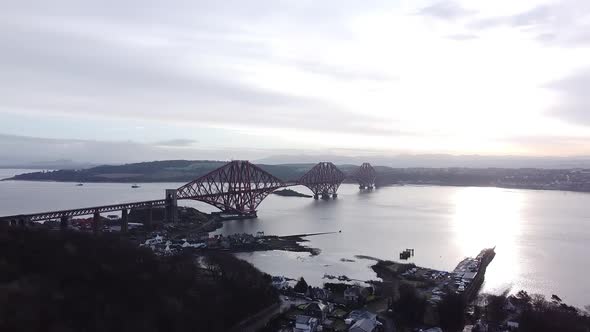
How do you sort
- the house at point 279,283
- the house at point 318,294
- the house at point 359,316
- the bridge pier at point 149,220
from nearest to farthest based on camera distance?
the house at point 359,316, the house at point 318,294, the house at point 279,283, the bridge pier at point 149,220

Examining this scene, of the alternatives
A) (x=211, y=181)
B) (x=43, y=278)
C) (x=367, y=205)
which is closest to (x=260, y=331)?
(x=43, y=278)

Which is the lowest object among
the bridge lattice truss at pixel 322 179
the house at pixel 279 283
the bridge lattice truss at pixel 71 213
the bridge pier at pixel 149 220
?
the house at pixel 279 283

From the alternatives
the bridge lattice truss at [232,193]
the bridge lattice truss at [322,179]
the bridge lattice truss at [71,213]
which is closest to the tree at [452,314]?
the bridge lattice truss at [71,213]

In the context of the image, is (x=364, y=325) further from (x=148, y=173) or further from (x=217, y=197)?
(x=148, y=173)

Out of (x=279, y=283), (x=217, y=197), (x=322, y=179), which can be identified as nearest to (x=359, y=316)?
(x=279, y=283)

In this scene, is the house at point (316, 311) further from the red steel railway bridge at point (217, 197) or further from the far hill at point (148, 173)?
the far hill at point (148, 173)

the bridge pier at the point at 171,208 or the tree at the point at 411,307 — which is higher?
the bridge pier at the point at 171,208

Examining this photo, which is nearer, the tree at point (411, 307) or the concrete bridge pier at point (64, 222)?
the tree at point (411, 307)
